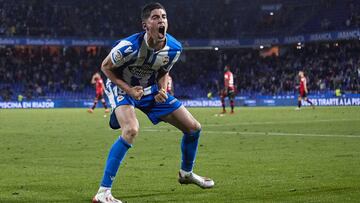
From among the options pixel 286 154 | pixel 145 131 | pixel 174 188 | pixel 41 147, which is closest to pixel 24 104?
pixel 145 131

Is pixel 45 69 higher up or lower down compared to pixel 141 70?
lower down

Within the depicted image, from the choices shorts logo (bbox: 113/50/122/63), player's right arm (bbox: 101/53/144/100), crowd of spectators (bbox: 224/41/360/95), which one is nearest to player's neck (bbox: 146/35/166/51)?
shorts logo (bbox: 113/50/122/63)

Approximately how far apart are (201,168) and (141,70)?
3292 millimetres

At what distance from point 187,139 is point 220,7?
64444 millimetres

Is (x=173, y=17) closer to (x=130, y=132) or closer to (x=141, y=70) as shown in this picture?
(x=141, y=70)

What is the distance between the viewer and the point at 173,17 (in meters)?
71.3

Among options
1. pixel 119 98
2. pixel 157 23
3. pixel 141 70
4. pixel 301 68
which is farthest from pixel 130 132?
pixel 301 68

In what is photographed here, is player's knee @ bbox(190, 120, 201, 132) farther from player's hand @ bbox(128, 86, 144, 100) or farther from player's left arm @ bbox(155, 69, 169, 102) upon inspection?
player's hand @ bbox(128, 86, 144, 100)

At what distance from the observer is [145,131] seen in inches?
869

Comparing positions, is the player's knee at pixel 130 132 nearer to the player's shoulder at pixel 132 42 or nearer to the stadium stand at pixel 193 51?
the player's shoulder at pixel 132 42

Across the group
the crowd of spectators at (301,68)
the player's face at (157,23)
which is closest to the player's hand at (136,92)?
the player's face at (157,23)

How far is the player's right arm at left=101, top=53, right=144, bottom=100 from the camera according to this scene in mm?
8055

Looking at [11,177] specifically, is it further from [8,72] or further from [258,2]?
[258,2]

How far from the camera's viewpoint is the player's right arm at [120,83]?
8.05 m
